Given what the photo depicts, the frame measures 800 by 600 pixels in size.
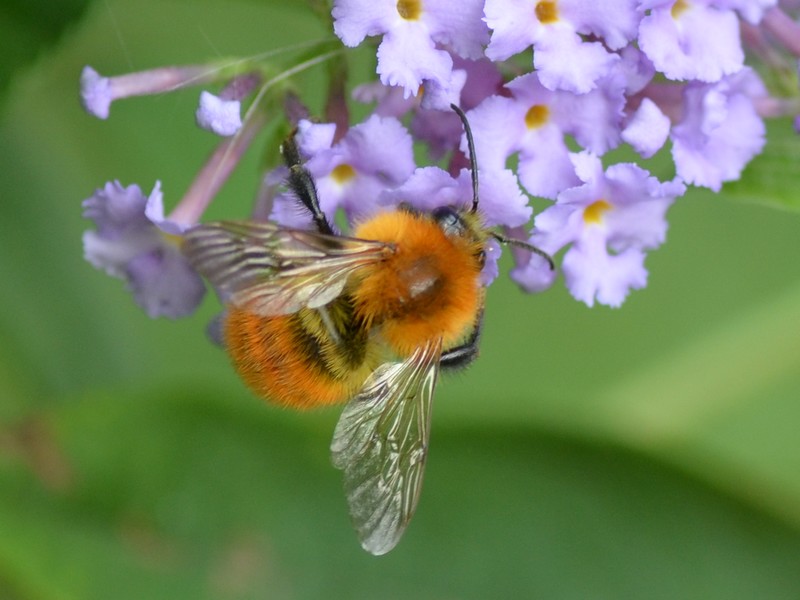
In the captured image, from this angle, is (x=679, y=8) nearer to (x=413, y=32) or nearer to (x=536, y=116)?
(x=536, y=116)

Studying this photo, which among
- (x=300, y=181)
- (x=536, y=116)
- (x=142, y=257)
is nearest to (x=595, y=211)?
(x=536, y=116)

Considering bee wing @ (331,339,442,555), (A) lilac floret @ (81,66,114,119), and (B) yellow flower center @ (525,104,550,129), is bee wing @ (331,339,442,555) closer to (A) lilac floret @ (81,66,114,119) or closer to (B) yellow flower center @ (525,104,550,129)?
(B) yellow flower center @ (525,104,550,129)

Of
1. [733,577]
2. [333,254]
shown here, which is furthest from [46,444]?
[733,577]

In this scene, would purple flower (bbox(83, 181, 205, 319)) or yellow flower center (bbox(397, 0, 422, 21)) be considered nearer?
yellow flower center (bbox(397, 0, 422, 21))

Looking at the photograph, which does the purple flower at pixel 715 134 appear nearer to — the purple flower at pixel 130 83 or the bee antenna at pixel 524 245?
the bee antenna at pixel 524 245

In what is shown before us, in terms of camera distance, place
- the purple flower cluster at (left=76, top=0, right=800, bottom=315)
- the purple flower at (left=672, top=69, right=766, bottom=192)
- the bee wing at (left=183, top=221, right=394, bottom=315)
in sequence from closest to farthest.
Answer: the bee wing at (left=183, top=221, right=394, bottom=315), the purple flower cluster at (left=76, top=0, right=800, bottom=315), the purple flower at (left=672, top=69, right=766, bottom=192)

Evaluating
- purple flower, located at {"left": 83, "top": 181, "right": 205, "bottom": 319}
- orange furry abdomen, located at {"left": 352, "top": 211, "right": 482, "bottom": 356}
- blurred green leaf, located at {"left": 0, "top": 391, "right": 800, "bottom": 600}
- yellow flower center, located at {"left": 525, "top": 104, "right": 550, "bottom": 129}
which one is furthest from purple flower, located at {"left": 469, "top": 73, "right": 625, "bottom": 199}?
blurred green leaf, located at {"left": 0, "top": 391, "right": 800, "bottom": 600}

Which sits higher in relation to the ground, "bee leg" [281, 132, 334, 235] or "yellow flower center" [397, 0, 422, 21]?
"yellow flower center" [397, 0, 422, 21]
